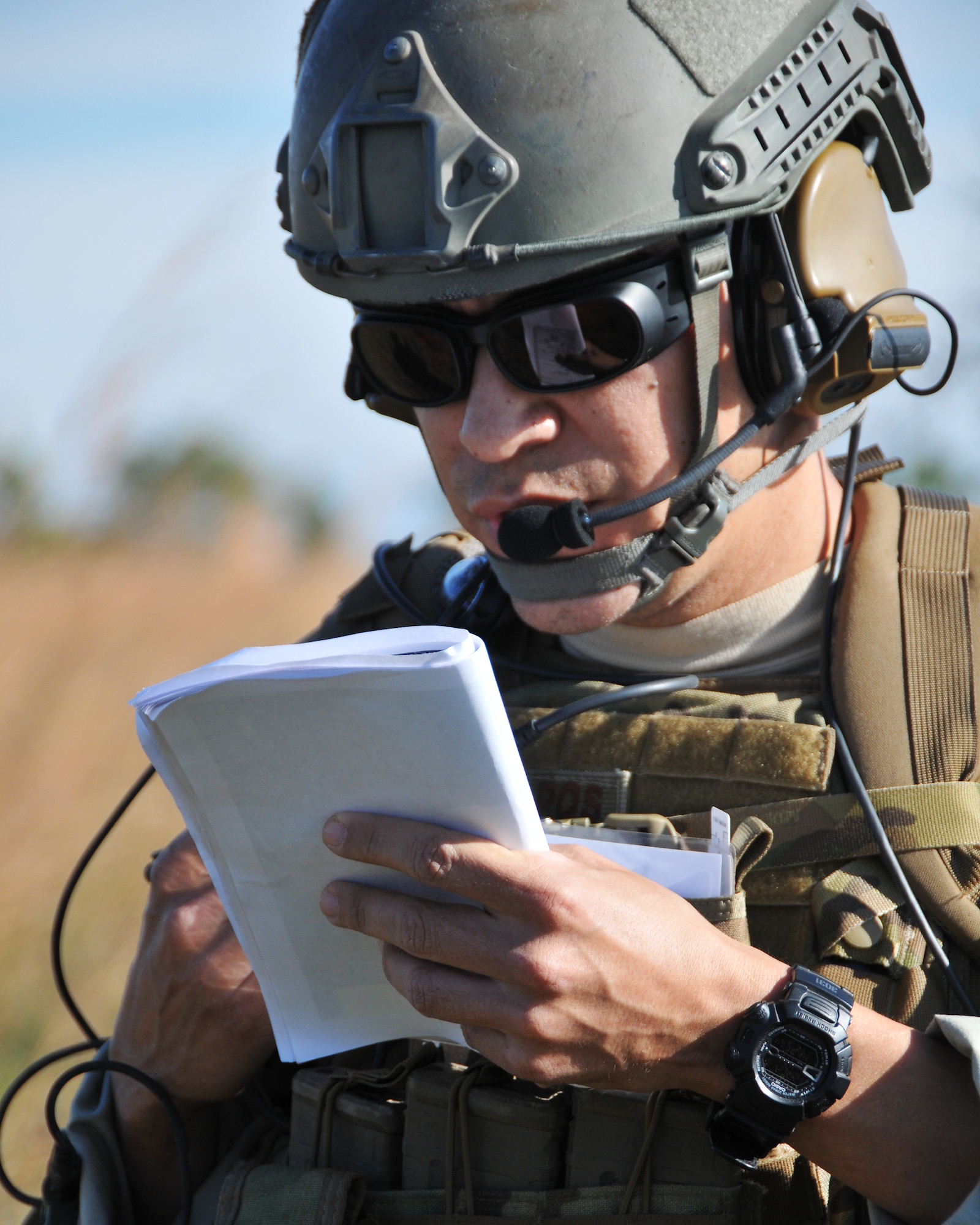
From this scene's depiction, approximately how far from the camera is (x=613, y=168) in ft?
4.86

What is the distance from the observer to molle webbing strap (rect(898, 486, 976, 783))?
4.91ft

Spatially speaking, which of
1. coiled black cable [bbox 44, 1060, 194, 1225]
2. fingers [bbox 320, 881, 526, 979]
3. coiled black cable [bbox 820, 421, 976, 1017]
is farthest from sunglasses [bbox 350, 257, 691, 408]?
coiled black cable [bbox 44, 1060, 194, 1225]

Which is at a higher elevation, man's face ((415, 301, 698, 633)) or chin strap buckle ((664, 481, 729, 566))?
man's face ((415, 301, 698, 633))

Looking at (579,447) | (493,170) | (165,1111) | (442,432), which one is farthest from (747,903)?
(493,170)

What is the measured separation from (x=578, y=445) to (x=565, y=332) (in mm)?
164

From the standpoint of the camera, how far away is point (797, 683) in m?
1.72

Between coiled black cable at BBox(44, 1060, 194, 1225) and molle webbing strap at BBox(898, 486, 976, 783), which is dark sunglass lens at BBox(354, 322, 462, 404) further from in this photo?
coiled black cable at BBox(44, 1060, 194, 1225)

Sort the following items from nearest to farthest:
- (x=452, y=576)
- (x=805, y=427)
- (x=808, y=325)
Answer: (x=808, y=325) → (x=805, y=427) → (x=452, y=576)

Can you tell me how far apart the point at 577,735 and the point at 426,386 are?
582mm

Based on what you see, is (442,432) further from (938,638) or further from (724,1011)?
(724,1011)

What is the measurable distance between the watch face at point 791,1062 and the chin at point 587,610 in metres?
0.65

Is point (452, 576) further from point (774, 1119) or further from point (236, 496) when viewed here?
point (236, 496)

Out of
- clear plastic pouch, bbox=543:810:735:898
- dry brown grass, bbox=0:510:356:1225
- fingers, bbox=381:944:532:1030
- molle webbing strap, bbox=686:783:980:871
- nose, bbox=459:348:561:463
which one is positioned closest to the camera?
fingers, bbox=381:944:532:1030

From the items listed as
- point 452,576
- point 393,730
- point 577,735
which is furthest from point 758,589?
point 393,730
